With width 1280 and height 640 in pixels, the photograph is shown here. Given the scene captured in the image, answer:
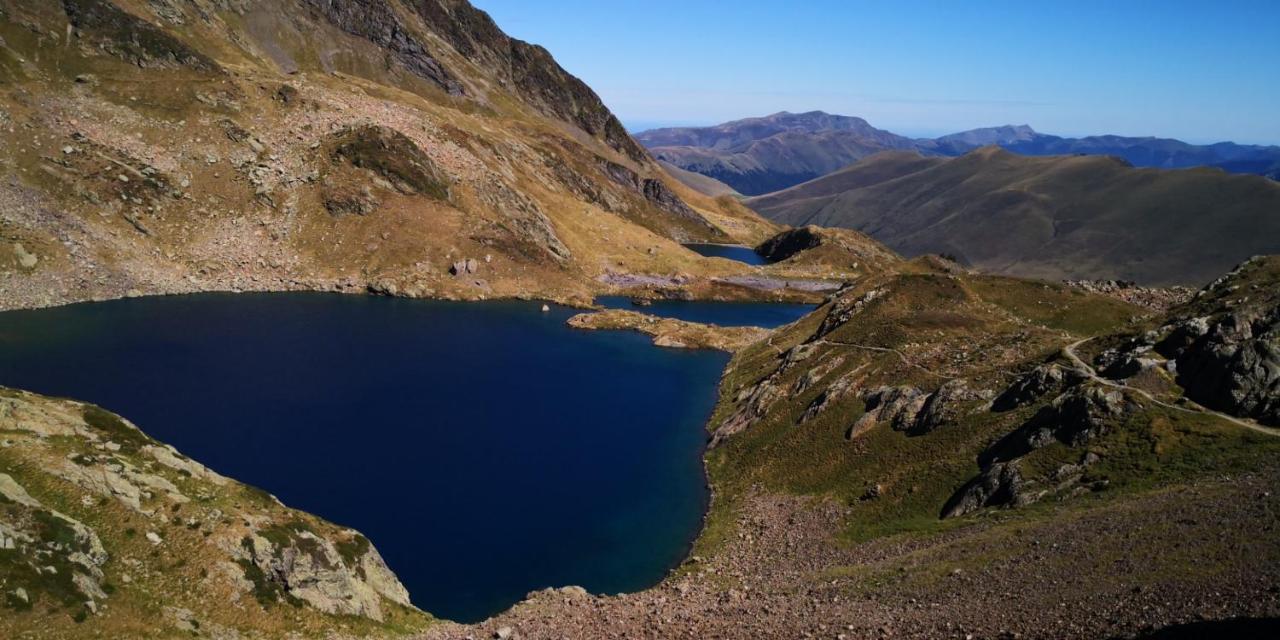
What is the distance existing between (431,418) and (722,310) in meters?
88.9

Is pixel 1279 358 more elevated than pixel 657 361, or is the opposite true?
pixel 1279 358

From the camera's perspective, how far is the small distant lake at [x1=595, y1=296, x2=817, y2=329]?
472ft

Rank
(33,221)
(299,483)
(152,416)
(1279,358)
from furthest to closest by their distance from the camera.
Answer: (33,221)
(152,416)
(299,483)
(1279,358)

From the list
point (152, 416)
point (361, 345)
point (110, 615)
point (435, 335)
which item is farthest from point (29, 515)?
point (435, 335)

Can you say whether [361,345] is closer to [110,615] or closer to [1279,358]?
[110,615]

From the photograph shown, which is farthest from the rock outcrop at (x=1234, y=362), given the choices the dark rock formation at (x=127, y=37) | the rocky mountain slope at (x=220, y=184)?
the dark rock formation at (x=127, y=37)

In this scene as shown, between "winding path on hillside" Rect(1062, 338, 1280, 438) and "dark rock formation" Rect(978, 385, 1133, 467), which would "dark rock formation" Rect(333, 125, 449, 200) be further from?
"dark rock formation" Rect(978, 385, 1133, 467)

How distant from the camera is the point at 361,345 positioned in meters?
102

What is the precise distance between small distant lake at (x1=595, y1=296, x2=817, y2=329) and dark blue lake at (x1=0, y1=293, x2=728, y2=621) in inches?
1012

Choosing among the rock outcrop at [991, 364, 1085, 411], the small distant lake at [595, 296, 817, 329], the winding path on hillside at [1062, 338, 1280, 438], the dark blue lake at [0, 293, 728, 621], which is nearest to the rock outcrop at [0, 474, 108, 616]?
the dark blue lake at [0, 293, 728, 621]

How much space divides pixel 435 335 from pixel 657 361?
3466cm

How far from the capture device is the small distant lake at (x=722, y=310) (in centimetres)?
14389

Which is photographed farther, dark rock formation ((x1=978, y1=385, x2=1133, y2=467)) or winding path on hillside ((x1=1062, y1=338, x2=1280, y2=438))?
dark rock formation ((x1=978, y1=385, x2=1133, y2=467))

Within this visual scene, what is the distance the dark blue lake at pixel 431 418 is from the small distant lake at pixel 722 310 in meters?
25.7
